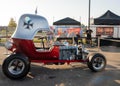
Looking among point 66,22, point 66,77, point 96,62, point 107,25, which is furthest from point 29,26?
point 107,25

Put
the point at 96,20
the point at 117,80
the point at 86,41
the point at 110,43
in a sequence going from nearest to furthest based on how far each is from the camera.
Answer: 1. the point at 117,80
2. the point at 110,43
3. the point at 86,41
4. the point at 96,20

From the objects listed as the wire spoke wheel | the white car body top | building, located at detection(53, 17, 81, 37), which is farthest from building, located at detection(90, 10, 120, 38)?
the wire spoke wheel

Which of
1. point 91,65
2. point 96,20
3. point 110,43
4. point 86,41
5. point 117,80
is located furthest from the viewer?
point 96,20

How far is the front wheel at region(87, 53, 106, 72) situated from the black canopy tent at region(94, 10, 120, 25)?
15038 millimetres

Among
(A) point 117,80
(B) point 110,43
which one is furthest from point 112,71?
(B) point 110,43

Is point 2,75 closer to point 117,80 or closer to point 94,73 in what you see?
point 94,73

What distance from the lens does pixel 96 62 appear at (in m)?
8.93

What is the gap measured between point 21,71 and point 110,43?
13.6 meters

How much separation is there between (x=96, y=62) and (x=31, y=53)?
2.25 metres

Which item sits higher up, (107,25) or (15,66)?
(107,25)

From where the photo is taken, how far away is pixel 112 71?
9.00 m

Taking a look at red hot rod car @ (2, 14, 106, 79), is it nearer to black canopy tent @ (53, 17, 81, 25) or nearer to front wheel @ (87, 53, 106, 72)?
front wheel @ (87, 53, 106, 72)

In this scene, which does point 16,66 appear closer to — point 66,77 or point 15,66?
point 15,66

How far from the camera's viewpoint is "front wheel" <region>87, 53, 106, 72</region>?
876cm
